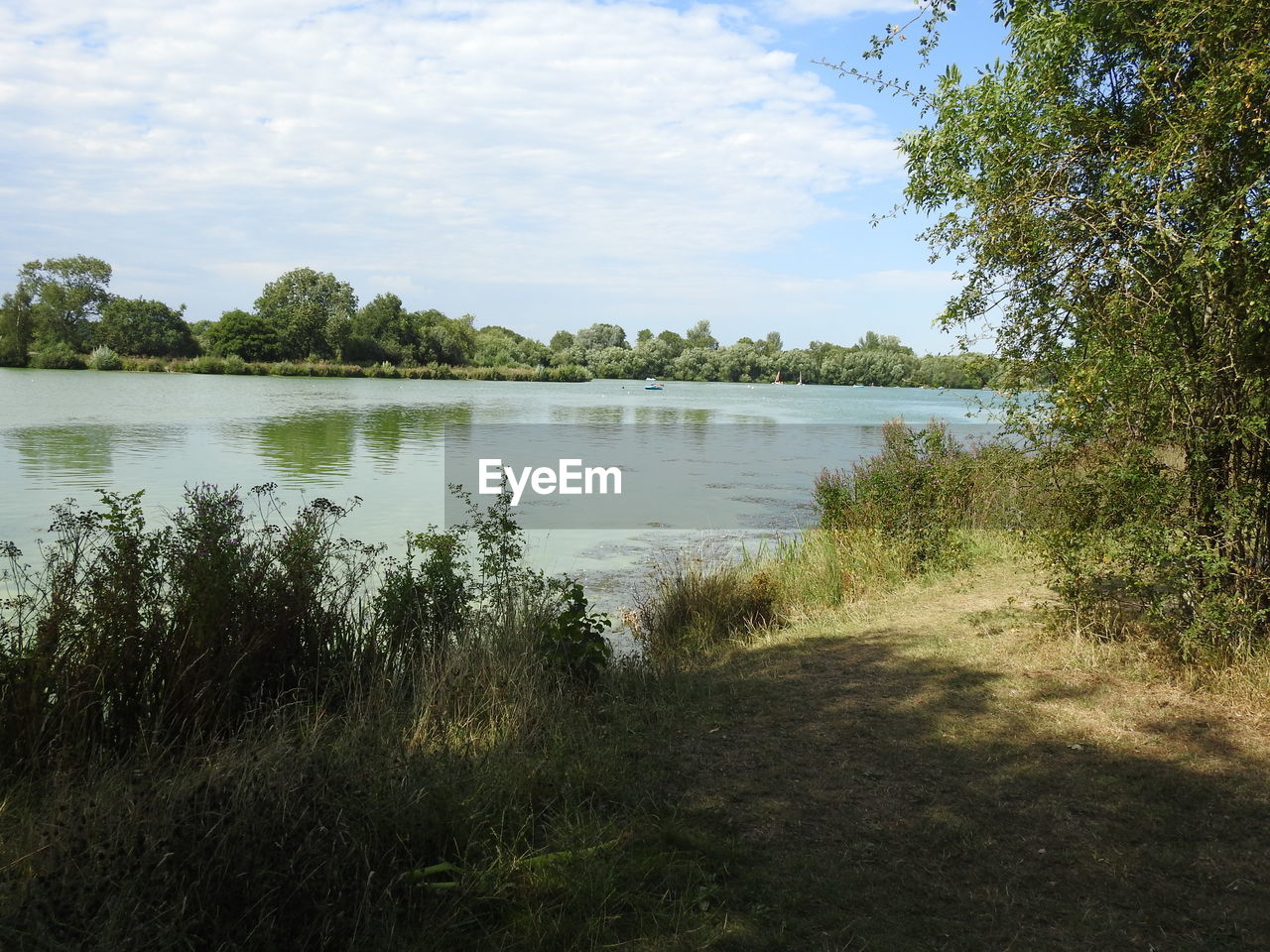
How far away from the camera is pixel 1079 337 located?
6273 mm

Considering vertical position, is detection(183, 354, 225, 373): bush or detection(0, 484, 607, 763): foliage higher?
detection(183, 354, 225, 373): bush

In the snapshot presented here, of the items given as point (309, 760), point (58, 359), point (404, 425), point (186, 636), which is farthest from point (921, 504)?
point (58, 359)

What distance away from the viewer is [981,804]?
429cm

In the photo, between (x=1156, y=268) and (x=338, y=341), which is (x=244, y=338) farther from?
(x=1156, y=268)

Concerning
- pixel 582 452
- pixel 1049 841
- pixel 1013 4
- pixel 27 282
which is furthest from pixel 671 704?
pixel 27 282

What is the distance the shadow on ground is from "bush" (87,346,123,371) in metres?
70.0

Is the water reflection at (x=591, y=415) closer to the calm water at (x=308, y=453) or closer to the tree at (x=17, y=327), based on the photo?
the calm water at (x=308, y=453)

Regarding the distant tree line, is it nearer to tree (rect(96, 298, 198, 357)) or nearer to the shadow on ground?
tree (rect(96, 298, 198, 357))

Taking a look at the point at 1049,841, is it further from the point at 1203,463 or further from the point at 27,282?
the point at 27,282

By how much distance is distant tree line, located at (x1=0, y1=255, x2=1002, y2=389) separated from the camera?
68.2 m

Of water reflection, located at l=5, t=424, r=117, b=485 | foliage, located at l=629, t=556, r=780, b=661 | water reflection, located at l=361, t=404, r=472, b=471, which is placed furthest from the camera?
water reflection, located at l=361, t=404, r=472, b=471

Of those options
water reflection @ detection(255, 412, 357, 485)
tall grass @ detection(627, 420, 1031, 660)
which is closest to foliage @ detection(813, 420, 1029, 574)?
tall grass @ detection(627, 420, 1031, 660)

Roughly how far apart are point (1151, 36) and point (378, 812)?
6368mm

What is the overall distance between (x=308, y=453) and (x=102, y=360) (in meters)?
50.2
